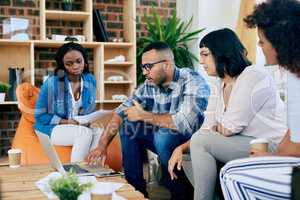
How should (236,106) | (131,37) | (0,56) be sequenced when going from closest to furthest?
1. (236,106)
2. (0,56)
3. (131,37)

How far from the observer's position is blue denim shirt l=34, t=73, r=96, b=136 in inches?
130

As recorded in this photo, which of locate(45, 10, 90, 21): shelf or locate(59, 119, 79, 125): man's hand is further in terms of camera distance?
locate(45, 10, 90, 21): shelf

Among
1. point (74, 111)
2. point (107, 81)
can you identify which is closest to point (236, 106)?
point (74, 111)

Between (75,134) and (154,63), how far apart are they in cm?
83

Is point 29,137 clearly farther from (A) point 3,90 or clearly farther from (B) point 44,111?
(A) point 3,90

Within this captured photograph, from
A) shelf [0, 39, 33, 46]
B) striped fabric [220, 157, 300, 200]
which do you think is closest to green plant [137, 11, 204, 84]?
shelf [0, 39, 33, 46]

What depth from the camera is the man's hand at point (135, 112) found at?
275 centimetres

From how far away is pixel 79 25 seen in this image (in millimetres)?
4516

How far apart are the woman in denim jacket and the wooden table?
810 mm

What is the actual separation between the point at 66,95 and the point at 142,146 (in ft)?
3.03

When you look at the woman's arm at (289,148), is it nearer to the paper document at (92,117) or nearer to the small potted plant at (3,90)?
the paper document at (92,117)

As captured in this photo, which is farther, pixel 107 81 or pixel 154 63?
pixel 107 81

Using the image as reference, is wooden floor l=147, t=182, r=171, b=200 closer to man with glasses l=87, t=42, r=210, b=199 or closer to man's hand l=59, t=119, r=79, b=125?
man with glasses l=87, t=42, r=210, b=199

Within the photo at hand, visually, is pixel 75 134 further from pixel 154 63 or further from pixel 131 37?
pixel 131 37
